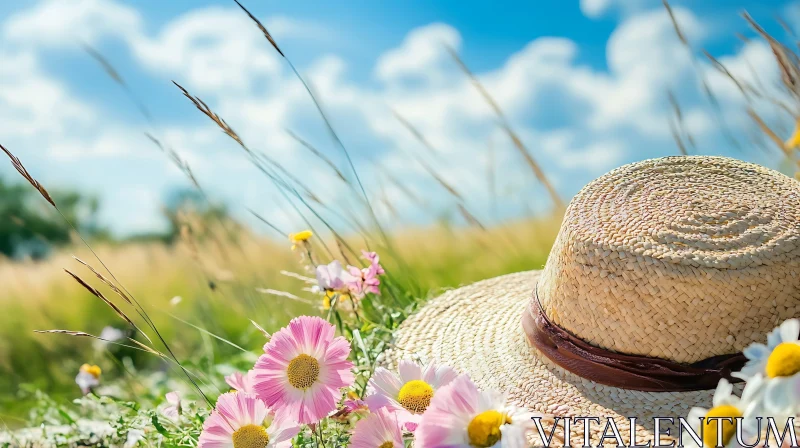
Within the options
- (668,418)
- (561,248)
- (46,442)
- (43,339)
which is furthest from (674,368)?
(43,339)

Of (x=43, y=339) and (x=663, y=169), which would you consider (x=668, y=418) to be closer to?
(x=663, y=169)

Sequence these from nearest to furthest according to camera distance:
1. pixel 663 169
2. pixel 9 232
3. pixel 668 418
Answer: pixel 668 418, pixel 663 169, pixel 9 232

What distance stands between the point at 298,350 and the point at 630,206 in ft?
2.67

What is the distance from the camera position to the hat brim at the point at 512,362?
1362 mm

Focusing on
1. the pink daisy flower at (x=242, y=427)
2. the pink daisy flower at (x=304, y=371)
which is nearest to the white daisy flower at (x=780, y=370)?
the pink daisy flower at (x=304, y=371)

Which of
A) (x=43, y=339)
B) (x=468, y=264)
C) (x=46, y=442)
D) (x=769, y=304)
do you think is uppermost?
(x=769, y=304)

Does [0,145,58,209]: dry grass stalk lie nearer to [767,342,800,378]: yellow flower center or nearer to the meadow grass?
the meadow grass

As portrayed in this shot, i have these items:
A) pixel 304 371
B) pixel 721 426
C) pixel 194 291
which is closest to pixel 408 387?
pixel 304 371

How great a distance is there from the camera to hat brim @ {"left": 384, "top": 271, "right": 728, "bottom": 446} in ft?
4.47

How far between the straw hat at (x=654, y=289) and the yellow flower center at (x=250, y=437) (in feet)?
1.66

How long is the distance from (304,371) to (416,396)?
9.3 inches

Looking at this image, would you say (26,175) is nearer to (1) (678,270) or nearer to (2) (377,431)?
(2) (377,431)

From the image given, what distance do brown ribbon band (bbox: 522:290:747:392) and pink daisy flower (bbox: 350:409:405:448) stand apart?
437 millimetres

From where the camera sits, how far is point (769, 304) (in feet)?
4.52
